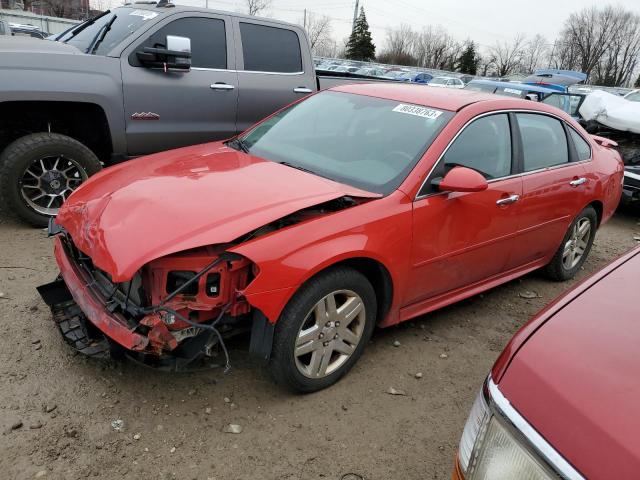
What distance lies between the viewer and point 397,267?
2.96 m

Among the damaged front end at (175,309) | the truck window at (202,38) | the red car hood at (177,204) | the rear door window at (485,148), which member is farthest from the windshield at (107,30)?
the rear door window at (485,148)

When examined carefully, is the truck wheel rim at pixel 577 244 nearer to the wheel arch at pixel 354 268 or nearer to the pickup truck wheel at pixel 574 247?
the pickup truck wheel at pixel 574 247

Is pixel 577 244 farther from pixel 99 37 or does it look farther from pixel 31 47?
pixel 31 47

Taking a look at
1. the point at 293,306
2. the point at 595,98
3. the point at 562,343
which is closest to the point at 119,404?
the point at 293,306

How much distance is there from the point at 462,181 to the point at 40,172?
146 inches

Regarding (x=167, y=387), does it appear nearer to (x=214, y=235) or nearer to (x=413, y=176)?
(x=214, y=235)

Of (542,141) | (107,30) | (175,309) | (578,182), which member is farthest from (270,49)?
(175,309)

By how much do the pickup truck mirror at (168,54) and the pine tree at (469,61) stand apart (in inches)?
2440

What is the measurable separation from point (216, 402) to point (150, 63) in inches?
135

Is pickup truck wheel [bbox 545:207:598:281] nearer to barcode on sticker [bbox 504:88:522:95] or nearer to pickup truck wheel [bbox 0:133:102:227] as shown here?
pickup truck wheel [bbox 0:133:102:227]

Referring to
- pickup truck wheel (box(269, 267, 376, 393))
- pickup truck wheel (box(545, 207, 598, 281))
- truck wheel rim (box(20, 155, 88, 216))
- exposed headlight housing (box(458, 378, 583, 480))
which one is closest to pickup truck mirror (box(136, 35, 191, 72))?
truck wheel rim (box(20, 155, 88, 216))

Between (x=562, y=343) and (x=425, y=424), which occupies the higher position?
(x=562, y=343)

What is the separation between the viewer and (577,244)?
15.3 feet

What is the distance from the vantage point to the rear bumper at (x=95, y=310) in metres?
2.34
